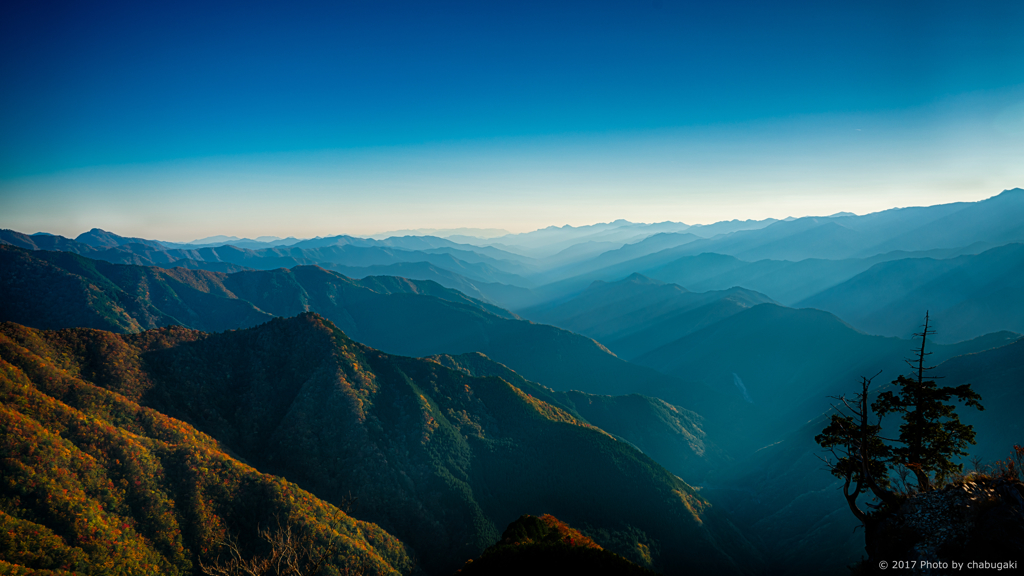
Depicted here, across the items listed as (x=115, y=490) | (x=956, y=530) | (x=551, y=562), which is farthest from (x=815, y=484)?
(x=115, y=490)

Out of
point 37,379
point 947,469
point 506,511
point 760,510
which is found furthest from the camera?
point 760,510

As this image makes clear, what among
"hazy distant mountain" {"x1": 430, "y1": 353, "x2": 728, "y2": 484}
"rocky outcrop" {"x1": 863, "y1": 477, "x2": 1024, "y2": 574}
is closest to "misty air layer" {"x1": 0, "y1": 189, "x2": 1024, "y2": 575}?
"rocky outcrop" {"x1": 863, "y1": 477, "x2": 1024, "y2": 574}

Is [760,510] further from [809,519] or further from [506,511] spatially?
[506,511]

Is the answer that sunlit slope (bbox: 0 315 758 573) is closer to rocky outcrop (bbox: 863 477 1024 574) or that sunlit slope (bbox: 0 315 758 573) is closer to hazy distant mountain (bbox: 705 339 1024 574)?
hazy distant mountain (bbox: 705 339 1024 574)

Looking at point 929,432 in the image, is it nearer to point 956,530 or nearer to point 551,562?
point 956,530

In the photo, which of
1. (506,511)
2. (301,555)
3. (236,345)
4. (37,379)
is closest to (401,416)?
(506,511)

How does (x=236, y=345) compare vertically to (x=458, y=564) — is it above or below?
above
